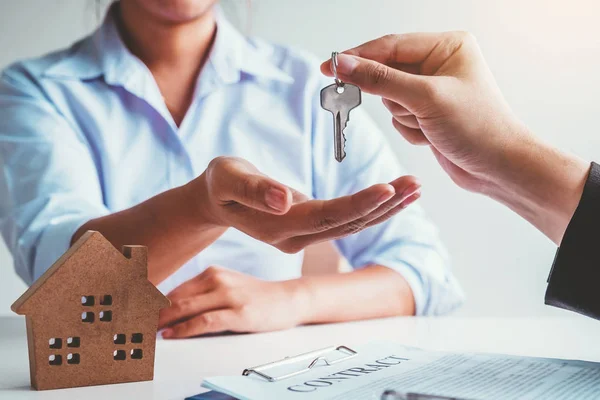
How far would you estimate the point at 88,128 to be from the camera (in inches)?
53.5

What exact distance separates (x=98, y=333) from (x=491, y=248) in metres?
1.18

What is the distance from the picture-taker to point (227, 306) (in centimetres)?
101

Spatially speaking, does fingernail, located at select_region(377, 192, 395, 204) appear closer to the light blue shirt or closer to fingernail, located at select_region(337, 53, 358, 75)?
fingernail, located at select_region(337, 53, 358, 75)

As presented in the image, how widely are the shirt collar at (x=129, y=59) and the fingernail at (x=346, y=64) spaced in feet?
2.11

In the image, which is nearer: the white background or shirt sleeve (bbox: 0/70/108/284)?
shirt sleeve (bbox: 0/70/108/284)

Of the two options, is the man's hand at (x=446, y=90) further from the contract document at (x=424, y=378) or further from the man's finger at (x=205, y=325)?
the man's finger at (x=205, y=325)

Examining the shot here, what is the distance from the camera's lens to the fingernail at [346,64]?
0.82 metres

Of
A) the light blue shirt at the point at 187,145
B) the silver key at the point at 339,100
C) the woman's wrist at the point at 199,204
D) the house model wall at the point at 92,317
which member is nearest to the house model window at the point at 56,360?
the house model wall at the point at 92,317

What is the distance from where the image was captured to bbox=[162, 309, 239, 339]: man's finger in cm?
97

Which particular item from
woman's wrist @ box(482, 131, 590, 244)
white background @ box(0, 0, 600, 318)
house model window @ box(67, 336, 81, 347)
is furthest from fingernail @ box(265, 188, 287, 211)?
white background @ box(0, 0, 600, 318)

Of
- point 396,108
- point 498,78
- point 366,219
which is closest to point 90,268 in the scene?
point 366,219

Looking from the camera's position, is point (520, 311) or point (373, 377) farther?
point (520, 311)

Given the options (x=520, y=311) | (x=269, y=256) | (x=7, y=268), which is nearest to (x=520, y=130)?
(x=269, y=256)

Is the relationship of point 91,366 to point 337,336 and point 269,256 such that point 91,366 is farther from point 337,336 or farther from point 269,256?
point 269,256
